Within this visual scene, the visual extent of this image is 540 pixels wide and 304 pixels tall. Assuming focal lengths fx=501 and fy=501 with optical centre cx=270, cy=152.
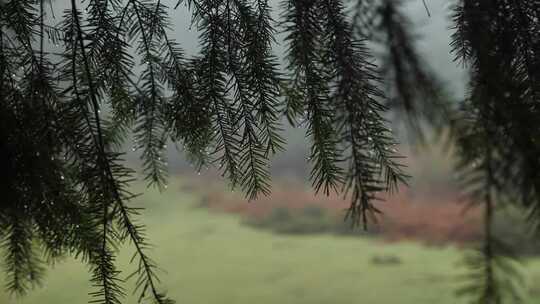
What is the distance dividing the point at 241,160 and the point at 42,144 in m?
0.19

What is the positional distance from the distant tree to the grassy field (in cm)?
239

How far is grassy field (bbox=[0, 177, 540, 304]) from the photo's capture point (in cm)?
288

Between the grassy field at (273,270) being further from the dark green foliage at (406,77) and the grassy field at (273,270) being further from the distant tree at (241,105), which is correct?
the dark green foliage at (406,77)

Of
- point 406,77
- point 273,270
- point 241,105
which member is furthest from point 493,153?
point 273,270

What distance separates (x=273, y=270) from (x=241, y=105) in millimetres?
3005

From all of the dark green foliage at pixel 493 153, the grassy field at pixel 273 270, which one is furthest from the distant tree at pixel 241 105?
the grassy field at pixel 273 270

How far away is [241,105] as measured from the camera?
45 centimetres

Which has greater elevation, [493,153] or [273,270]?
[493,153]

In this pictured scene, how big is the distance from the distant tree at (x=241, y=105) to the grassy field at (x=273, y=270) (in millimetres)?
2392

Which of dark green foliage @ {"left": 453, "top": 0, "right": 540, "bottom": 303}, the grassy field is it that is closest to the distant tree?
dark green foliage @ {"left": 453, "top": 0, "right": 540, "bottom": 303}

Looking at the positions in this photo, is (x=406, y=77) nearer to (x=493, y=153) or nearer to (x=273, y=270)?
(x=493, y=153)

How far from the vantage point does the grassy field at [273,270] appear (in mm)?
2883

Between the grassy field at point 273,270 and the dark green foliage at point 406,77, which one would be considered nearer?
the dark green foliage at point 406,77

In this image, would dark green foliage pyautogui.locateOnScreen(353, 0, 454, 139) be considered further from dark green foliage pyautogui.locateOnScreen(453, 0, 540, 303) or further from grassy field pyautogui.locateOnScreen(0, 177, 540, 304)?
grassy field pyautogui.locateOnScreen(0, 177, 540, 304)
